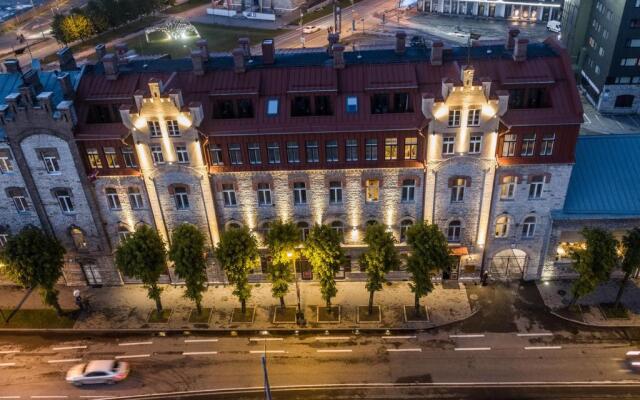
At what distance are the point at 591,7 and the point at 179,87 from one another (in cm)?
8905

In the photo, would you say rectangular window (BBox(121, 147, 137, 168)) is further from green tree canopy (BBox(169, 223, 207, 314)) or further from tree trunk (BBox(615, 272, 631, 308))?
tree trunk (BBox(615, 272, 631, 308))

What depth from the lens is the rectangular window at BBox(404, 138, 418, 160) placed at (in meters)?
52.2

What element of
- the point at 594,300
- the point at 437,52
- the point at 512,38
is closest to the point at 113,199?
the point at 437,52

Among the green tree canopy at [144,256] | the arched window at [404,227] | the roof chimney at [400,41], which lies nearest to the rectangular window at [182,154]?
the green tree canopy at [144,256]

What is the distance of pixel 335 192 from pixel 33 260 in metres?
32.3

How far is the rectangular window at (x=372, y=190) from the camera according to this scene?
5497cm

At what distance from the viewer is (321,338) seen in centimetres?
5519

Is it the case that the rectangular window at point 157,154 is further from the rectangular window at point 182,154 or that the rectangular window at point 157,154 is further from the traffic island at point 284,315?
the traffic island at point 284,315

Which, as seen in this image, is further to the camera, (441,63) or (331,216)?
(331,216)

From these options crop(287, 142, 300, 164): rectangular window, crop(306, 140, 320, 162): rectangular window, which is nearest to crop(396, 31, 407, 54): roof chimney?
crop(306, 140, 320, 162): rectangular window

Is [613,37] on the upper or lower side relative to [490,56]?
lower

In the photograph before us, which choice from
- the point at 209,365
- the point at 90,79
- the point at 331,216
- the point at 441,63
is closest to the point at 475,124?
the point at 441,63

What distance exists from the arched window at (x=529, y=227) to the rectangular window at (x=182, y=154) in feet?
121

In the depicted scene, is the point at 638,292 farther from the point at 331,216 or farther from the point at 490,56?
the point at 331,216
